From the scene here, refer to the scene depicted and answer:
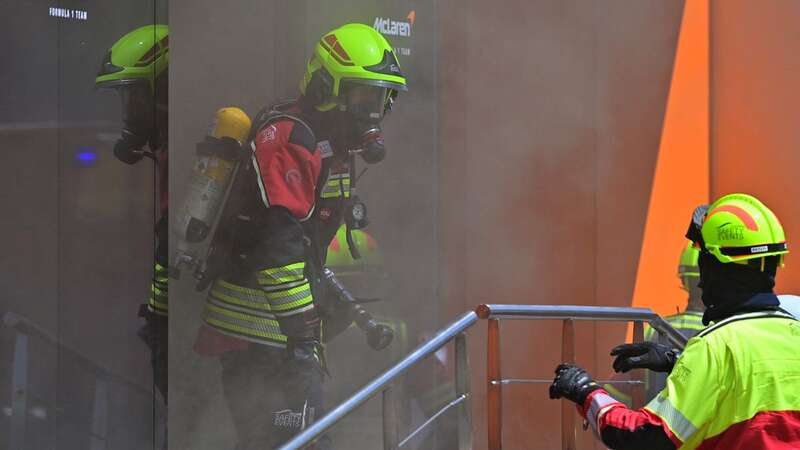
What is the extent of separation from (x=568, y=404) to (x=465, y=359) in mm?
557

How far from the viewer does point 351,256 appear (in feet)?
17.3

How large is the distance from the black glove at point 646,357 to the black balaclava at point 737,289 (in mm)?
344

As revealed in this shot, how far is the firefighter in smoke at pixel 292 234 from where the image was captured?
15.5 ft

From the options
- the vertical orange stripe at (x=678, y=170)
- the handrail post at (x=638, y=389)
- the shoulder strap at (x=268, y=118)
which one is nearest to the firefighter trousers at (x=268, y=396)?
the shoulder strap at (x=268, y=118)

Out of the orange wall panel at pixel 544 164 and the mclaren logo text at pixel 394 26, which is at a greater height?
the mclaren logo text at pixel 394 26

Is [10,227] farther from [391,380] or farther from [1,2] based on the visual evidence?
[391,380]

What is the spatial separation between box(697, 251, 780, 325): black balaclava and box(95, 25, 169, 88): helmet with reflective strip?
257 cm

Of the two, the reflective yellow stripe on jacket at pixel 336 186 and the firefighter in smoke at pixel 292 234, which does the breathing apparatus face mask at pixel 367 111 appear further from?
the reflective yellow stripe on jacket at pixel 336 186

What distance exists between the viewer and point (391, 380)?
368cm

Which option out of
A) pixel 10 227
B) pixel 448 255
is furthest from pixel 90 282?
pixel 448 255

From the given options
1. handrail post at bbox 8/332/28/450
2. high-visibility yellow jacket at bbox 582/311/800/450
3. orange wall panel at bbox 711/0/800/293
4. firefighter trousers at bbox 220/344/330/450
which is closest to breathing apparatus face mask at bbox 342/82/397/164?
firefighter trousers at bbox 220/344/330/450

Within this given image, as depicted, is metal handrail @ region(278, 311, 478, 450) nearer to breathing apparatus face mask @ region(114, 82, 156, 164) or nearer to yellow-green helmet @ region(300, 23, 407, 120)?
yellow-green helmet @ region(300, 23, 407, 120)

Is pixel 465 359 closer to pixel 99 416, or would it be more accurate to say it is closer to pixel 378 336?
pixel 378 336

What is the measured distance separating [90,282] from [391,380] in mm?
1570
